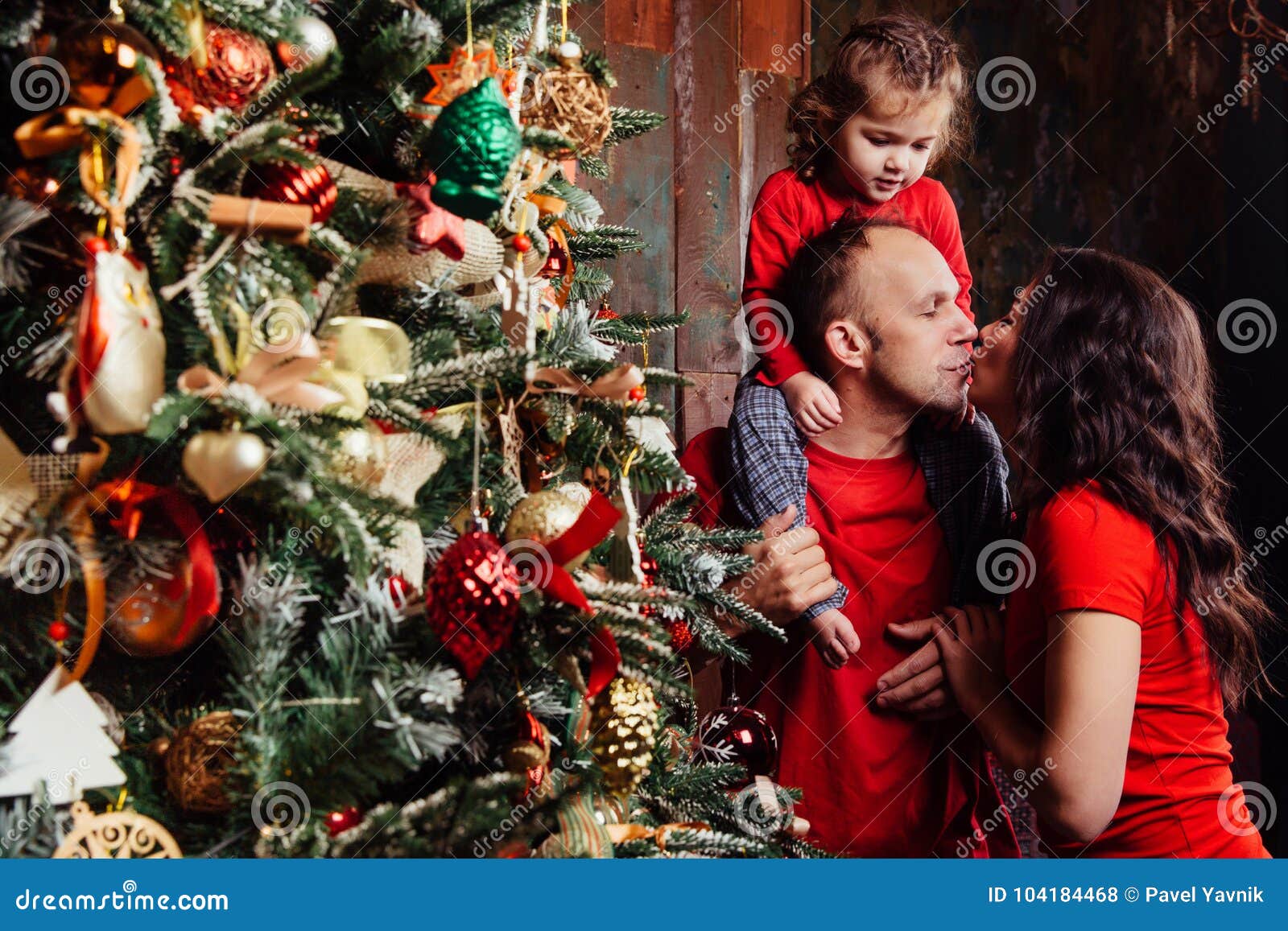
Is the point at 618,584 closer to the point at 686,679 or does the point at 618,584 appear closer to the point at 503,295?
the point at 503,295

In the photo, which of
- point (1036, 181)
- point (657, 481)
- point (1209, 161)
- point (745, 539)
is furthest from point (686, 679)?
point (1209, 161)

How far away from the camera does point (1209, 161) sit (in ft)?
7.95

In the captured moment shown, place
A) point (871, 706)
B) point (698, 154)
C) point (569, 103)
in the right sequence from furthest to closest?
point (698, 154), point (871, 706), point (569, 103)

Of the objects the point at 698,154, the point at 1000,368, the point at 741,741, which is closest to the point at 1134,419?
the point at 1000,368

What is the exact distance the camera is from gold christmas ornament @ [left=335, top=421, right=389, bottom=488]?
2.66 ft

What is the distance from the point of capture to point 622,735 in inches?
40.0

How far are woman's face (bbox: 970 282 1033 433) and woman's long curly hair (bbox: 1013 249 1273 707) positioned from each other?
0.03 ft

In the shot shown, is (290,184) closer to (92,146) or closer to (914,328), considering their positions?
(92,146)

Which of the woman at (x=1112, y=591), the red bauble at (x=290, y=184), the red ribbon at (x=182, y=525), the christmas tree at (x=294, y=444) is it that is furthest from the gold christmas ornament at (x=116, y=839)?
the woman at (x=1112, y=591)

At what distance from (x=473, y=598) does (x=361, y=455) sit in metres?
0.13

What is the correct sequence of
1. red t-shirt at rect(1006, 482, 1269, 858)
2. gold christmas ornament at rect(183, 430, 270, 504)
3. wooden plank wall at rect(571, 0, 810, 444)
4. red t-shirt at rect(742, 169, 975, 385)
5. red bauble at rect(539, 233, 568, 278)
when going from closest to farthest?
gold christmas ornament at rect(183, 430, 270, 504) < red bauble at rect(539, 233, 568, 278) < red t-shirt at rect(1006, 482, 1269, 858) < red t-shirt at rect(742, 169, 975, 385) < wooden plank wall at rect(571, 0, 810, 444)

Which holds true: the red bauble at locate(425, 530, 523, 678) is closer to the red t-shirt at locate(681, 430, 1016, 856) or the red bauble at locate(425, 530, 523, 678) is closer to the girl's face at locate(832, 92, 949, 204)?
the red t-shirt at locate(681, 430, 1016, 856)

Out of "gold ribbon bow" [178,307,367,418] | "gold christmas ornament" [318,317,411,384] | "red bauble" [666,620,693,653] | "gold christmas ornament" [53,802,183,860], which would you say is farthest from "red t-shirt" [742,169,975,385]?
"gold christmas ornament" [53,802,183,860]

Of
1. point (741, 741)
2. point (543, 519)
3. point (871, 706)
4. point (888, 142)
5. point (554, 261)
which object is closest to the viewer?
point (543, 519)
